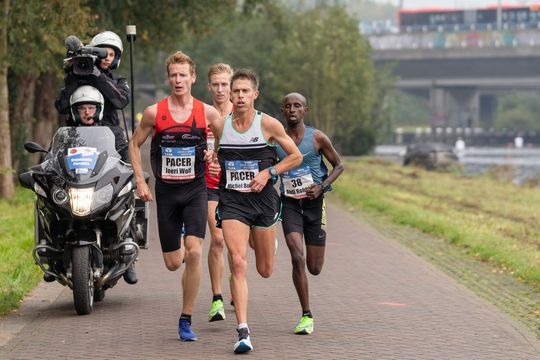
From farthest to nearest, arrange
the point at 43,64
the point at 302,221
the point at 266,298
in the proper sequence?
the point at 43,64
the point at 266,298
the point at 302,221

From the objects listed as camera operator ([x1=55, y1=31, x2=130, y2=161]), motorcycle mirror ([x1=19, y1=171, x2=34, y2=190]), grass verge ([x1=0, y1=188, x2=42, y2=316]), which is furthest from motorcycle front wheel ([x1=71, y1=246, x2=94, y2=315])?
camera operator ([x1=55, y1=31, x2=130, y2=161])

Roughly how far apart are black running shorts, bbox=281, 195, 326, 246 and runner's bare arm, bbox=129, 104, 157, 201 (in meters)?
1.04

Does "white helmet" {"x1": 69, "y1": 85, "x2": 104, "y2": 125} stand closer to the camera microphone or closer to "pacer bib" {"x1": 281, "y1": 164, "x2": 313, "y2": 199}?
the camera microphone

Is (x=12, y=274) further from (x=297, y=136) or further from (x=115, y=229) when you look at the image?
(x=297, y=136)

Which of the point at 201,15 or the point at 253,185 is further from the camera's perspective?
the point at 201,15

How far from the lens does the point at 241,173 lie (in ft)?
29.7

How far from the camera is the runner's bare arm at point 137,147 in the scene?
9.44m

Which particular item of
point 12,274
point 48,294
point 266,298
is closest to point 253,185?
point 266,298

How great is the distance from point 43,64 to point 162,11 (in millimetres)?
9047

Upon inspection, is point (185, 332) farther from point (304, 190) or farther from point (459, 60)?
point (459, 60)

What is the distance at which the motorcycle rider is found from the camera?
34.6ft

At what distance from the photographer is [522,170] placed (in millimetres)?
61812

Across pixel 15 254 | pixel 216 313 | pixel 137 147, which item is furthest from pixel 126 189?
pixel 15 254

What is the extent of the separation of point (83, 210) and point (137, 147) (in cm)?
64
